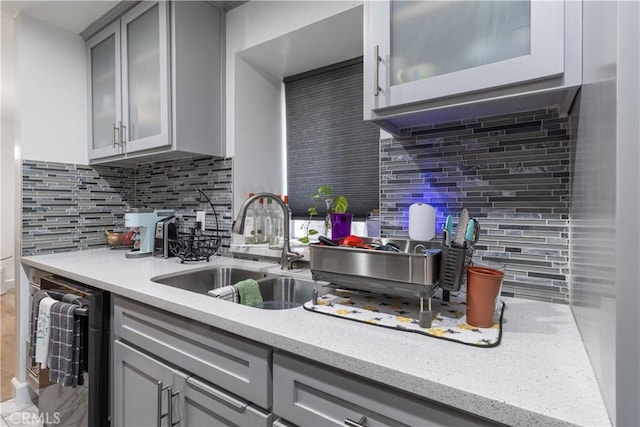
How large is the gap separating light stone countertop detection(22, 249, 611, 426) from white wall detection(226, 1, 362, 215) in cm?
98

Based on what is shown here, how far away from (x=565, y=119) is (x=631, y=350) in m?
0.80

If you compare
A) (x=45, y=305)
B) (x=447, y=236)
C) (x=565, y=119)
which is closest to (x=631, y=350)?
(x=447, y=236)

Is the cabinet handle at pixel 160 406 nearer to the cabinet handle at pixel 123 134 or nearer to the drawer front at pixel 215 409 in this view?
the drawer front at pixel 215 409

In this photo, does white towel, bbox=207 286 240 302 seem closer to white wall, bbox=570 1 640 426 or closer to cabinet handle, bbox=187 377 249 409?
cabinet handle, bbox=187 377 249 409

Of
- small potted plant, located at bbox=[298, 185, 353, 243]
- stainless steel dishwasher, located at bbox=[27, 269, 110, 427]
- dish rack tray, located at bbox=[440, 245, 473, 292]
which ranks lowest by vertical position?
stainless steel dishwasher, located at bbox=[27, 269, 110, 427]

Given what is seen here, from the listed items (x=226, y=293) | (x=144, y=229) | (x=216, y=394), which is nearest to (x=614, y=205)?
(x=216, y=394)

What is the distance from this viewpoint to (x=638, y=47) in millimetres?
400

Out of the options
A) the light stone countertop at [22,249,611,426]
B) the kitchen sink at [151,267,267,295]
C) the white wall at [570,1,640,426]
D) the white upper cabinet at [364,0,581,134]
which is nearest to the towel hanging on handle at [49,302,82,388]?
the kitchen sink at [151,267,267,295]

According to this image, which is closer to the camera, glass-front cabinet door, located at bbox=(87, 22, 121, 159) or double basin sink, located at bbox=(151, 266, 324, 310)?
double basin sink, located at bbox=(151, 266, 324, 310)

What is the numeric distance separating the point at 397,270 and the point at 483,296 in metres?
0.20

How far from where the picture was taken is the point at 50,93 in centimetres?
199

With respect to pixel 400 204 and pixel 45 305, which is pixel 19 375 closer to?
pixel 45 305

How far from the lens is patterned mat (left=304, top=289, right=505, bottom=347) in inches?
28.3

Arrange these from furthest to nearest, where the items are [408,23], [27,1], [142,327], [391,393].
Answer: [27,1] < [142,327] < [408,23] < [391,393]
